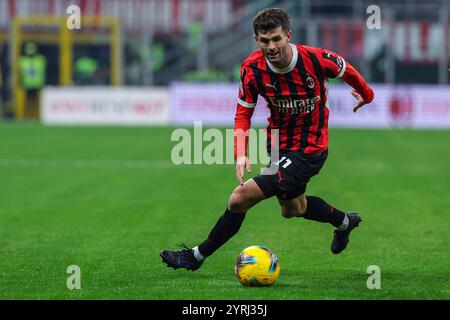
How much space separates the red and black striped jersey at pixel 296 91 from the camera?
7.93 meters

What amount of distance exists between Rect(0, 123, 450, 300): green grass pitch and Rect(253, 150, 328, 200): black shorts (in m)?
0.65

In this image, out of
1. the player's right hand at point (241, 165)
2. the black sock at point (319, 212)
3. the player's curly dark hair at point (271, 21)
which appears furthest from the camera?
the black sock at point (319, 212)

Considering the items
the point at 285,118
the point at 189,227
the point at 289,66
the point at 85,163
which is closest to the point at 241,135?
the point at 285,118

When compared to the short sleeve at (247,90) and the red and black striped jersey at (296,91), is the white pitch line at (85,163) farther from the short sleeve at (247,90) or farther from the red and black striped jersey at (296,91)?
the short sleeve at (247,90)

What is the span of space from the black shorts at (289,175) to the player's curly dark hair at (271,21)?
1040 mm

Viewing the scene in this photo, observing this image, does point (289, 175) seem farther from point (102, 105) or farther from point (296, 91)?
point (102, 105)

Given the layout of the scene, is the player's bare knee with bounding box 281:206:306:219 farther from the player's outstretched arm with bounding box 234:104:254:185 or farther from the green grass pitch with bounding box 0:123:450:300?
the player's outstretched arm with bounding box 234:104:254:185

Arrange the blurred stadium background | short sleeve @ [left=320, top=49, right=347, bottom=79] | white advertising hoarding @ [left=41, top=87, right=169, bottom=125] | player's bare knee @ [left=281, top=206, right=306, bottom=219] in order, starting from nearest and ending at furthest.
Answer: short sleeve @ [left=320, top=49, right=347, bottom=79]
the blurred stadium background
player's bare knee @ [left=281, top=206, right=306, bottom=219]
white advertising hoarding @ [left=41, top=87, right=169, bottom=125]

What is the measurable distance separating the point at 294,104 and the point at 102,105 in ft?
84.2

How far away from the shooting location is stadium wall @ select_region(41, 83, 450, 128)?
105 feet

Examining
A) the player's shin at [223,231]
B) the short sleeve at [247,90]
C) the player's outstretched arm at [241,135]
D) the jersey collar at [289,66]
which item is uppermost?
the jersey collar at [289,66]

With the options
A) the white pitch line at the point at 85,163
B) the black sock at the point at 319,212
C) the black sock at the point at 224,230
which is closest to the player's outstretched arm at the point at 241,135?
the black sock at the point at 224,230

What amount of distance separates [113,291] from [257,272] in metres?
1.03

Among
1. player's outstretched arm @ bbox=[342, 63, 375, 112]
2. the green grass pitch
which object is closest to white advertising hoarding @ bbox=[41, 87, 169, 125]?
the green grass pitch
